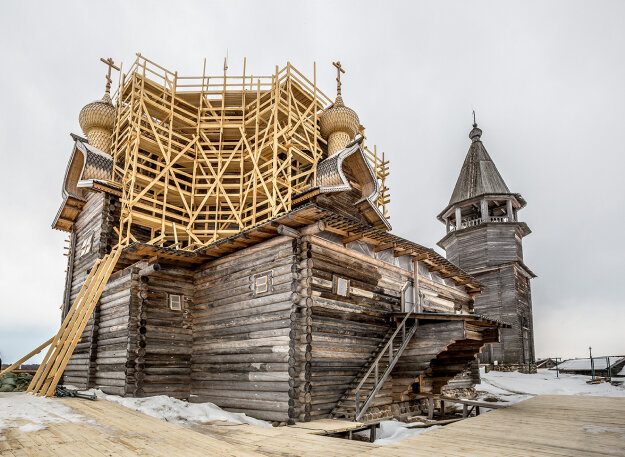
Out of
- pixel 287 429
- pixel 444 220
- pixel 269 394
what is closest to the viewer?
pixel 287 429

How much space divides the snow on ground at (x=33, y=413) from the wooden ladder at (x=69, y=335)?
114 centimetres

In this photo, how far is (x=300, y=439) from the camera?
767 cm

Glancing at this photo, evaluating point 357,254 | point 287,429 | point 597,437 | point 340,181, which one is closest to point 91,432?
point 287,429

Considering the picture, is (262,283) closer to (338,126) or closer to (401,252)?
(401,252)

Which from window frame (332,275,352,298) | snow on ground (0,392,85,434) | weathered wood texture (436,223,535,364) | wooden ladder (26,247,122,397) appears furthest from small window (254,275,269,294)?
weathered wood texture (436,223,535,364)

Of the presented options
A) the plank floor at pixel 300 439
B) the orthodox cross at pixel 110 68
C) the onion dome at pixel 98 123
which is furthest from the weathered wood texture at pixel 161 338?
the orthodox cross at pixel 110 68

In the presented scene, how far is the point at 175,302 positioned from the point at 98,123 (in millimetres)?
11110

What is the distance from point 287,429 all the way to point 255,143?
13465 millimetres

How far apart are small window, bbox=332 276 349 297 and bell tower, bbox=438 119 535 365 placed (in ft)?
72.5

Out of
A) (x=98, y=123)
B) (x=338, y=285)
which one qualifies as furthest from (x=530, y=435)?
(x=98, y=123)

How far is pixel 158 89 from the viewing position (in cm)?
2003

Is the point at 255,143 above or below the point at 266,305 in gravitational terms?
above

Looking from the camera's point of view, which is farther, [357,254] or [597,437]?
[357,254]

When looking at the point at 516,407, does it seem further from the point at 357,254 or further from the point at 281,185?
the point at 281,185
